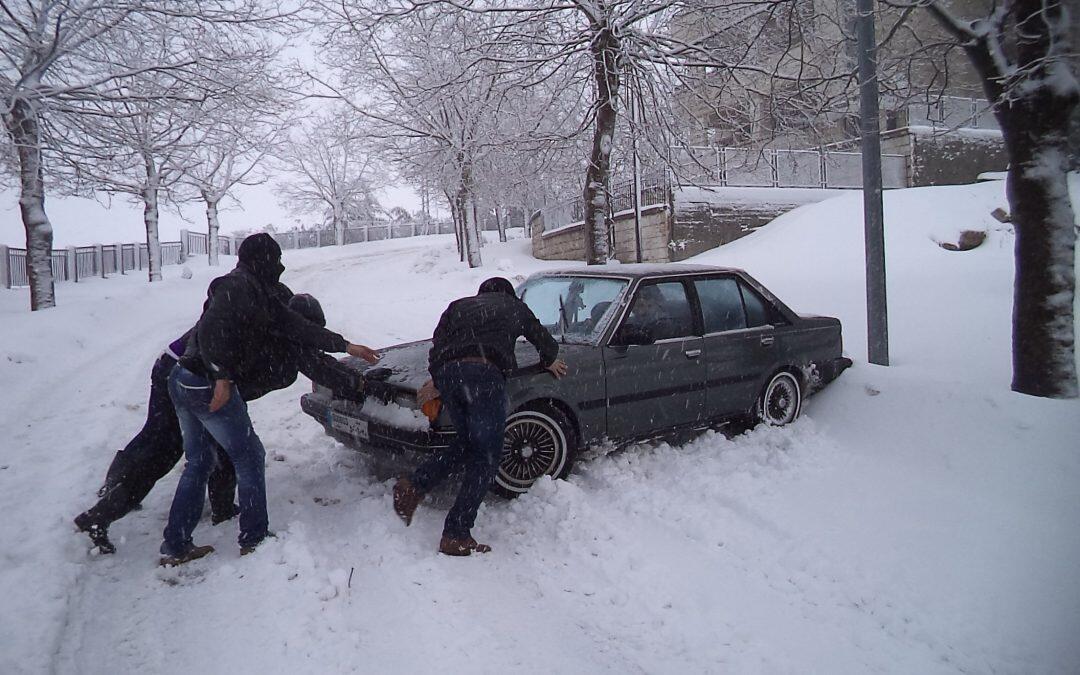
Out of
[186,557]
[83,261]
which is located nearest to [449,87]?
[186,557]

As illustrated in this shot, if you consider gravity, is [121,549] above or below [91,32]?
below

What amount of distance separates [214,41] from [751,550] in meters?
12.8

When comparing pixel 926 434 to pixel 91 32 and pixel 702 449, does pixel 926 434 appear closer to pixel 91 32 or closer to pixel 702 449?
pixel 702 449

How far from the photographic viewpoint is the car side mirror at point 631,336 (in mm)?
4781

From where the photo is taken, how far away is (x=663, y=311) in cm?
530

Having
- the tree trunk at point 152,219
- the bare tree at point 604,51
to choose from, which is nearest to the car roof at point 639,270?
the bare tree at point 604,51

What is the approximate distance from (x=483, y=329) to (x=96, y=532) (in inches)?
94.4

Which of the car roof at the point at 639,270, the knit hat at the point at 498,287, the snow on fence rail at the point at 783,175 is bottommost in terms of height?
the knit hat at the point at 498,287

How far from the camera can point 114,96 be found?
40.5 feet

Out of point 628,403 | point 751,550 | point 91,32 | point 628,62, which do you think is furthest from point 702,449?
point 91,32

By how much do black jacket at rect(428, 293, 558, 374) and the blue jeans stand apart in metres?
1.09

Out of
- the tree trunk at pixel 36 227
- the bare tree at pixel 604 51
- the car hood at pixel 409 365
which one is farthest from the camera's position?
the tree trunk at pixel 36 227

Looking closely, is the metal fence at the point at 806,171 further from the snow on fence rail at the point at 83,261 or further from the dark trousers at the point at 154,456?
the snow on fence rail at the point at 83,261

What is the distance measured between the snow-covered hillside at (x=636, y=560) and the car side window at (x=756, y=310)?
93 cm
